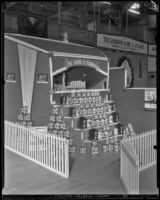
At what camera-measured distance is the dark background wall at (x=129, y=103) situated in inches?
76.1

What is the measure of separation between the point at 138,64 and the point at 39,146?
0.98m

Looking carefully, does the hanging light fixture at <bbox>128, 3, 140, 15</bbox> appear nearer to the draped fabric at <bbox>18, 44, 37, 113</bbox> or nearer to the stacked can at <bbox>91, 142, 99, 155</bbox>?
the draped fabric at <bbox>18, 44, 37, 113</bbox>

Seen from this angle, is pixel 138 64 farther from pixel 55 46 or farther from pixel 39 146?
pixel 39 146

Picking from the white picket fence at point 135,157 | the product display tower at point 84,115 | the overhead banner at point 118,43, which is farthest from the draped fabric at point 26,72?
the white picket fence at point 135,157

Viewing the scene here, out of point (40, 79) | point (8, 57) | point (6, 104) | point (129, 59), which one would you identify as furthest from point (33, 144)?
point (129, 59)

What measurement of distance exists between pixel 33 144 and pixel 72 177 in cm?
37

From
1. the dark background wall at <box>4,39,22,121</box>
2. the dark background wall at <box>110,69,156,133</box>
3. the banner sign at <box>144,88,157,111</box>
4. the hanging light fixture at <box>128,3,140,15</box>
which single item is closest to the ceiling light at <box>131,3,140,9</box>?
the hanging light fixture at <box>128,3,140,15</box>

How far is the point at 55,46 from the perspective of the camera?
1.85 m

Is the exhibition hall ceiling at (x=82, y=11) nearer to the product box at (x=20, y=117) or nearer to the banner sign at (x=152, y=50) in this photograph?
the banner sign at (x=152, y=50)

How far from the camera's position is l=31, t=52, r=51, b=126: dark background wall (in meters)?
1.83

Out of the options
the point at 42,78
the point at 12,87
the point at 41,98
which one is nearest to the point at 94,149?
the point at 41,98

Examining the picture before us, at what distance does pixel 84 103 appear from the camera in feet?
6.20

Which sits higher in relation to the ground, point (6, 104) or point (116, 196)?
point (6, 104)

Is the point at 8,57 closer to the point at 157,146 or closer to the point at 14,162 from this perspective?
the point at 14,162
